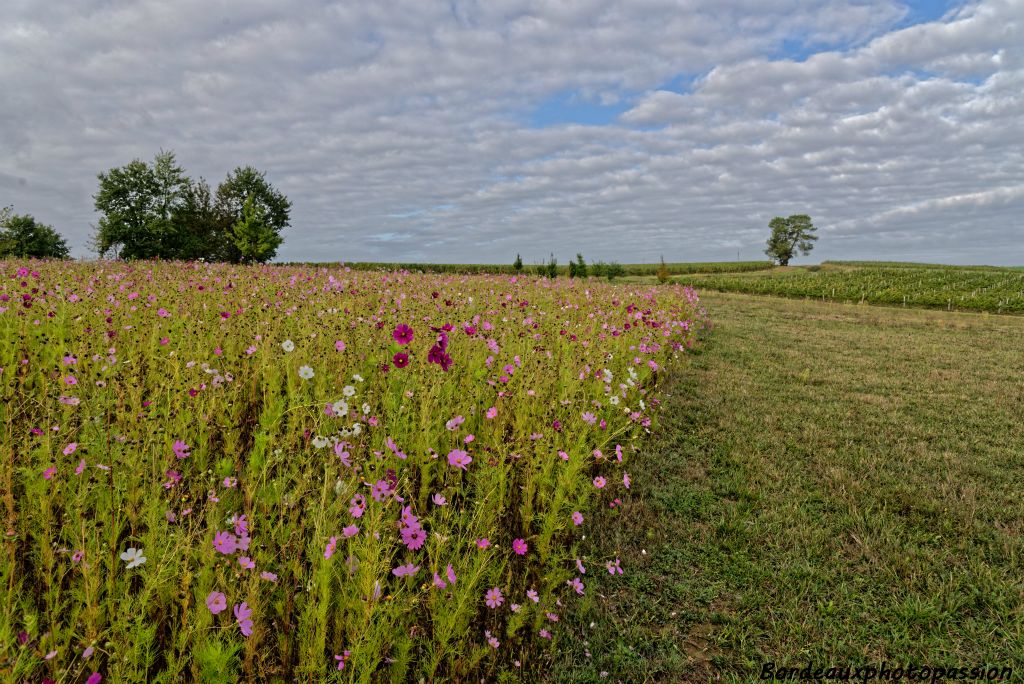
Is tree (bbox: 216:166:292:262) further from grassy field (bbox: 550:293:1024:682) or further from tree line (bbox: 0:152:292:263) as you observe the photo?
grassy field (bbox: 550:293:1024:682)

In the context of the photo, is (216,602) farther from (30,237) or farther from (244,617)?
(30,237)

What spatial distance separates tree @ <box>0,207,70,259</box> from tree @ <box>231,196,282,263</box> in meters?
11.5

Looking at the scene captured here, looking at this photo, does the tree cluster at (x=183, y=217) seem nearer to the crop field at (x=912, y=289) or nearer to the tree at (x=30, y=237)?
the tree at (x=30, y=237)

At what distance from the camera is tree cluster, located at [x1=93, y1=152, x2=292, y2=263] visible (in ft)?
122

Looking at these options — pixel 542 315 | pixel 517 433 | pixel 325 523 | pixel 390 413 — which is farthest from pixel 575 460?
pixel 542 315

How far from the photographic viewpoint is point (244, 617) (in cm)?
185

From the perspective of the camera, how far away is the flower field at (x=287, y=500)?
2.01 meters

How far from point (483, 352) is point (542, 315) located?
2654mm

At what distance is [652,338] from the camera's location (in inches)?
338

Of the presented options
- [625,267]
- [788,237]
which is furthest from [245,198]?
[788,237]

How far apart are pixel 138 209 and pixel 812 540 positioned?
48.2 meters

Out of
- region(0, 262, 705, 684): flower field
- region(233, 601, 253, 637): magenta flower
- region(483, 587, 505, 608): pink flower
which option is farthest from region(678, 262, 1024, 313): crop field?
region(233, 601, 253, 637): magenta flower

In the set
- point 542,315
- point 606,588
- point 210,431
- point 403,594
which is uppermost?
point 542,315

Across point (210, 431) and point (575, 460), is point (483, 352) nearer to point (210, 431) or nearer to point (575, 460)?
point (575, 460)
